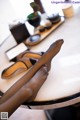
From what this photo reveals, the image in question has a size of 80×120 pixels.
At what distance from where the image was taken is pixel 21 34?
124 centimetres

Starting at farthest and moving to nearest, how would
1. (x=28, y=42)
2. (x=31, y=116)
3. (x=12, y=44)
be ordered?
(x=31, y=116) → (x=12, y=44) → (x=28, y=42)

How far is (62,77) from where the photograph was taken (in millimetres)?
848

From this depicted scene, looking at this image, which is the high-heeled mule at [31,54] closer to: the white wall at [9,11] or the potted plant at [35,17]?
the potted plant at [35,17]

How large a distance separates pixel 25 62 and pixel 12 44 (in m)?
0.39

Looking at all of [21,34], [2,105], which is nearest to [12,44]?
[21,34]

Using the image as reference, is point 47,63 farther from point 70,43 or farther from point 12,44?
point 12,44

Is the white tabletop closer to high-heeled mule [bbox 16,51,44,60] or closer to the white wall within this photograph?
high-heeled mule [bbox 16,51,44,60]

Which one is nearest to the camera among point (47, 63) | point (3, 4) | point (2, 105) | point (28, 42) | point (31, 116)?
point (2, 105)

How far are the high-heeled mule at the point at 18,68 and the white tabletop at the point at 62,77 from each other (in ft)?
0.11

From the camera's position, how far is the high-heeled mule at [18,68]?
0.96 meters

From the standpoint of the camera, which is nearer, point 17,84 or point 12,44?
point 17,84

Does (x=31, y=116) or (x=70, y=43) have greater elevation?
(x=70, y=43)

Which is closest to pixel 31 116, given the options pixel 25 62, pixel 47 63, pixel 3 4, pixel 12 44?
pixel 12 44

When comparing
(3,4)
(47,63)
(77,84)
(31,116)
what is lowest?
(31,116)
